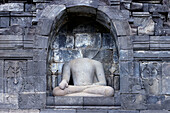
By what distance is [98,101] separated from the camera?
12078 millimetres

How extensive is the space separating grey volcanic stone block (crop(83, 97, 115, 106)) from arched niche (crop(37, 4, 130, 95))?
88cm

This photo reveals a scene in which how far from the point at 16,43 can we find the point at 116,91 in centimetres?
297

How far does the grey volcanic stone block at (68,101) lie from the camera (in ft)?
39.8

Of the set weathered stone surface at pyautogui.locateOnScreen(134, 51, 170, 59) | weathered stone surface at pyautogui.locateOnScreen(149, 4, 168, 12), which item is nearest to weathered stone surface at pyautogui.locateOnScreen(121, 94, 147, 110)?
weathered stone surface at pyautogui.locateOnScreen(134, 51, 170, 59)

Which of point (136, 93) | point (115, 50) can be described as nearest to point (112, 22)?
point (115, 50)

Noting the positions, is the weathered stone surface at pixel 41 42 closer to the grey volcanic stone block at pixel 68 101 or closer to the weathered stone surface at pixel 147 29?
the grey volcanic stone block at pixel 68 101

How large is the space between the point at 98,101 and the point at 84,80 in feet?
2.87

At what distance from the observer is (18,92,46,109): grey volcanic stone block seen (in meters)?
12.0

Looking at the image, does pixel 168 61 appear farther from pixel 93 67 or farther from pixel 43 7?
pixel 43 7

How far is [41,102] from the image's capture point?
472 inches

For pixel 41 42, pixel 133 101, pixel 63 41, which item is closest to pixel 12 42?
pixel 41 42

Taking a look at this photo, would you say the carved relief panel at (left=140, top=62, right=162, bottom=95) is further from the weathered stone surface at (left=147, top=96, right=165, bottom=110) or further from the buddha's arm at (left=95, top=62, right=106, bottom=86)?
the buddha's arm at (left=95, top=62, right=106, bottom=86)

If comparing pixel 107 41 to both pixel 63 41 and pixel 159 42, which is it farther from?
pixel 159 42

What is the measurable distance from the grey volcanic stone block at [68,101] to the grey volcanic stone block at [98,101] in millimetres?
132
